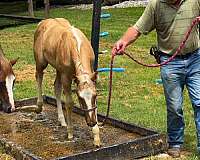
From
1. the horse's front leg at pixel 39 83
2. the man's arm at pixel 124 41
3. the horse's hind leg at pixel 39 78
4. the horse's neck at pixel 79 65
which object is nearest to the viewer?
the horse's neck at pixel 79 65

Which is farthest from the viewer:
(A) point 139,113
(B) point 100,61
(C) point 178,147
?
(B) point 100,61

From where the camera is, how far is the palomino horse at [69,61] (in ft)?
18.8

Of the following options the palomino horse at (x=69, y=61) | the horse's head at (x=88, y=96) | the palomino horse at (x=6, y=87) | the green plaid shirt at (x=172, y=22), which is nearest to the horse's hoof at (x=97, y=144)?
the palomino horse at (x=69, y=61)

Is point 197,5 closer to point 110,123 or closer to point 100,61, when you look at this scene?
point 110,123

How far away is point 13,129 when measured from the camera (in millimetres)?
7250

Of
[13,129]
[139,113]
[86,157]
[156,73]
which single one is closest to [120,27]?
[156,73]

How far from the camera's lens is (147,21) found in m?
6.04

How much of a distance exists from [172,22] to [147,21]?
30 centimetres

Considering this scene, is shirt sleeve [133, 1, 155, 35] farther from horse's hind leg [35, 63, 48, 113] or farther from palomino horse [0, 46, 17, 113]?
palomino horse [0, 46, 17, 113]

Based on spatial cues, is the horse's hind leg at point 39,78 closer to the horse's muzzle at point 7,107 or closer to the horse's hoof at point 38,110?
the horse's hoof at point 38,110

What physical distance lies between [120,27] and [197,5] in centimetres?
1349

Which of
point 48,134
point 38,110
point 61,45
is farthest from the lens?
point 38,110

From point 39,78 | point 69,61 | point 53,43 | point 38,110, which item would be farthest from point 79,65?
point 38,110

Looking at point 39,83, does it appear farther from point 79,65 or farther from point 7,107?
point 79,65
